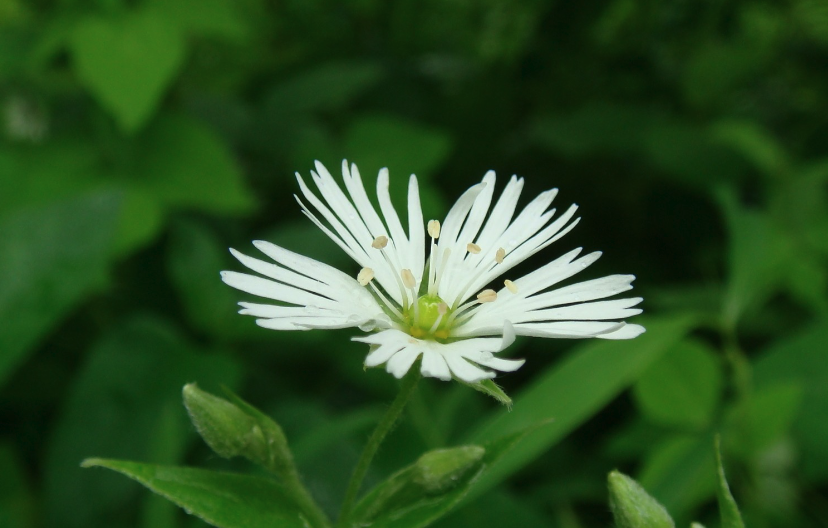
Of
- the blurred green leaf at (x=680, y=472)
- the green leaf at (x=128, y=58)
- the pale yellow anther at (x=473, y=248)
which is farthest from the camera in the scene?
the green leaf at (x=128, y=58)

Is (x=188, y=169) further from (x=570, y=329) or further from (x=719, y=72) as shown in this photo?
(x=719, y=72)

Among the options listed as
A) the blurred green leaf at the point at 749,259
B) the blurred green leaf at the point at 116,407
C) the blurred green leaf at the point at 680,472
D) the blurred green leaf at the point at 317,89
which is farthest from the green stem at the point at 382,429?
the blurred green leaf at the point at 317,89

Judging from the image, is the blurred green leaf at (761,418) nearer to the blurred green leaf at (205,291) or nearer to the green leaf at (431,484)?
the green leaf at (431,484)

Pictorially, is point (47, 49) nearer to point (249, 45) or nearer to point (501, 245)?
point (249, 45)

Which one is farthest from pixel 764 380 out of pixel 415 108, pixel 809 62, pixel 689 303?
pixel 415 108

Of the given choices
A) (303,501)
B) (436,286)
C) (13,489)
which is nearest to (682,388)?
(436,286)

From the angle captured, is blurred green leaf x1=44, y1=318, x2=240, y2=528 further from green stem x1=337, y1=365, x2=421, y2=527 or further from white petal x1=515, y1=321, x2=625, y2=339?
white petal x1=515, y1=321, x2=625, y2=339
